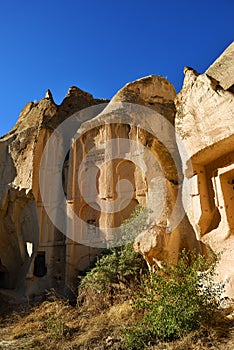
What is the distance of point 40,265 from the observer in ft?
58.1

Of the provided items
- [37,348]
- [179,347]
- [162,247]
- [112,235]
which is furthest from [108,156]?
[179,347]

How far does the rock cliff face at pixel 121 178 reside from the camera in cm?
759

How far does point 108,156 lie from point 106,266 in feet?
22.6

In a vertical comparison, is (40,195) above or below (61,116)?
below

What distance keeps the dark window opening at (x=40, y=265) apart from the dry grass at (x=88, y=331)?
5845 millimetres

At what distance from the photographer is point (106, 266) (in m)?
12.1

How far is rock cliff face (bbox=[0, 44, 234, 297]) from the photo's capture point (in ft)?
24.9

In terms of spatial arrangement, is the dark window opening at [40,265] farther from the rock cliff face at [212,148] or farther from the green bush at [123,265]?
the rock cliff face at [212,148]

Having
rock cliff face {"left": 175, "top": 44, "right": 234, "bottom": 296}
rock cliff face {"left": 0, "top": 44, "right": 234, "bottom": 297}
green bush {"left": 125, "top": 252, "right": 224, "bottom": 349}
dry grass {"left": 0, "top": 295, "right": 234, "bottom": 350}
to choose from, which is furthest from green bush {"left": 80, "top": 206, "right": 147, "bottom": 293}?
green bush {"left": 125, "top": 252, "right": 224, "bottom": 349}

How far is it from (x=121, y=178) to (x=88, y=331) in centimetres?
991

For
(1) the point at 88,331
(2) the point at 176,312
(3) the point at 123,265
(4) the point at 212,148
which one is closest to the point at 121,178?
(3) the point at 123,265

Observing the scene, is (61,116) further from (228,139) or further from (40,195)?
(228,139)

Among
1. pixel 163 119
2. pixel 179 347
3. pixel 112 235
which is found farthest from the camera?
pixel 112 235

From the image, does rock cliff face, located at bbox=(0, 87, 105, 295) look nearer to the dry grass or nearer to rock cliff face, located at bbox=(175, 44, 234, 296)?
the dry grass
